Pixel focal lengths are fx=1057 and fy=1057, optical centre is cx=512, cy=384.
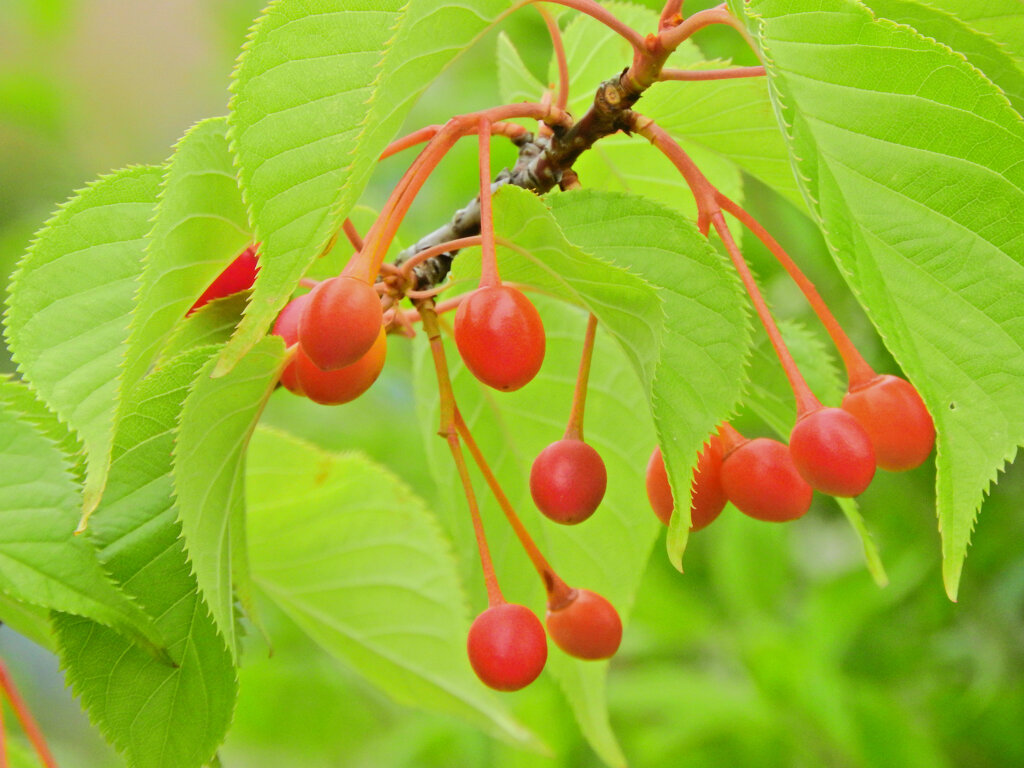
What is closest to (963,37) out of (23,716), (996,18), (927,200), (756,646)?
(996,18)

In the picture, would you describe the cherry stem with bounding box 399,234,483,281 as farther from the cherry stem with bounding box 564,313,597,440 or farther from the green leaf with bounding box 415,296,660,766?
the green leaf with bounding box 415,296,660,766

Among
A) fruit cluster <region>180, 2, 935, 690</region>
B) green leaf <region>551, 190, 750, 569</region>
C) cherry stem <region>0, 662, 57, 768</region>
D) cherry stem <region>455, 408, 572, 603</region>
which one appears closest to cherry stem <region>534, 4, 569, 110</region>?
fruit cluster <region>180, 2, 935, 690</region>

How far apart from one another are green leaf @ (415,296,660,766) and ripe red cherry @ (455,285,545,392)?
374 millimetres

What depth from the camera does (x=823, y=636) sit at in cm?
150

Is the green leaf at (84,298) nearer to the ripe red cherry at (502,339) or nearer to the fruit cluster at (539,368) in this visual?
the fruit cluster at (539,368)

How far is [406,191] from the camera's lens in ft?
2.06

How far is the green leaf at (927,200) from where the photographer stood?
534 millimetres

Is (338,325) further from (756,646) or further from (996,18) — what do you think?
(756,646)

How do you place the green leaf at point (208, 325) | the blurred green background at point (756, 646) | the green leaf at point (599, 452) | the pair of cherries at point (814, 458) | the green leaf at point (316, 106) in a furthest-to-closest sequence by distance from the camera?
1. the blurred green background at point (756, 646)
2. the green leaf at point (599, 452)
3. the green leaf at point (208, 325)
4. the pair of cherries at point (814, 458)
5. the green leaf at point (316, 106)

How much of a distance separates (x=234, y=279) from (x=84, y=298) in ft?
0.34

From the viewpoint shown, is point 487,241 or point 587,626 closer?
point 487,241

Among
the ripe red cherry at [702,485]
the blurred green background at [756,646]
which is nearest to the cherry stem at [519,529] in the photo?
the ripe red cherry at [702,485]

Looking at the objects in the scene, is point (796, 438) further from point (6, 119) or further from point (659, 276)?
point (6, 119)

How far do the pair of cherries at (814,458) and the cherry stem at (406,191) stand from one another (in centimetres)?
22
